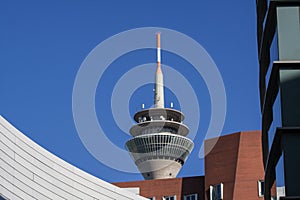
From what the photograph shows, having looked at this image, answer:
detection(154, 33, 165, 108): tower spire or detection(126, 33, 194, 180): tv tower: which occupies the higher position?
detection(154, 33, 165, 108): tower spire

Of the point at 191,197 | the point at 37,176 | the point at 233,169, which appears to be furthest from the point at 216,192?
the point at 37,176

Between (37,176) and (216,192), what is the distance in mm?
36555

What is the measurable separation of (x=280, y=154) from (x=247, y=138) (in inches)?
2117

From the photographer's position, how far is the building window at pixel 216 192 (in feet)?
256

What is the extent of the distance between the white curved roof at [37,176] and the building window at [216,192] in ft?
98.5

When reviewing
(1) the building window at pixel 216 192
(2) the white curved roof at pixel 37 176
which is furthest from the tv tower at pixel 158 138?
(2) the white curved roof at pixel 37 176

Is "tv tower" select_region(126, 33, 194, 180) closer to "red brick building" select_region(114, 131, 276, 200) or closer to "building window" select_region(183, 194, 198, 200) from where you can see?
"building window" select_region(183, 194, 198, 200)

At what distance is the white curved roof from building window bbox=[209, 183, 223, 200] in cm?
3001

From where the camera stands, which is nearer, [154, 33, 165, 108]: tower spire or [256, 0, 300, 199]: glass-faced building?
[256, 0, 300, 199]: glass-faced building

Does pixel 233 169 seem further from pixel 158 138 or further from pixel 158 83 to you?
pixel 158 83

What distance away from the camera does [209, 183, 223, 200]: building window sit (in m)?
78.0

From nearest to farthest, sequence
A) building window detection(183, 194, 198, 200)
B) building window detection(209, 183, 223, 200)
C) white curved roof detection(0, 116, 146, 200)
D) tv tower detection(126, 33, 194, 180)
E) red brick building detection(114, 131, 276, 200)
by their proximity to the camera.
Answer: white curved roof detection(0, 116, 146, 200)
red brick building detection(114, 131, 276, 200)
building window detection(209, 183, 223, 200)
building window detection(183, 194, 198, 200)
tv tower detection(126, 33, 194, 180)

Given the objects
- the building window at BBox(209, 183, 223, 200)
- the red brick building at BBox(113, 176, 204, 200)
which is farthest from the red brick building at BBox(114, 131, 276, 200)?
the red brick building at BBox(113, 176, 204, 200)

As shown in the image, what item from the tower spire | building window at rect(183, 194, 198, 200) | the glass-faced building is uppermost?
the tower spire
